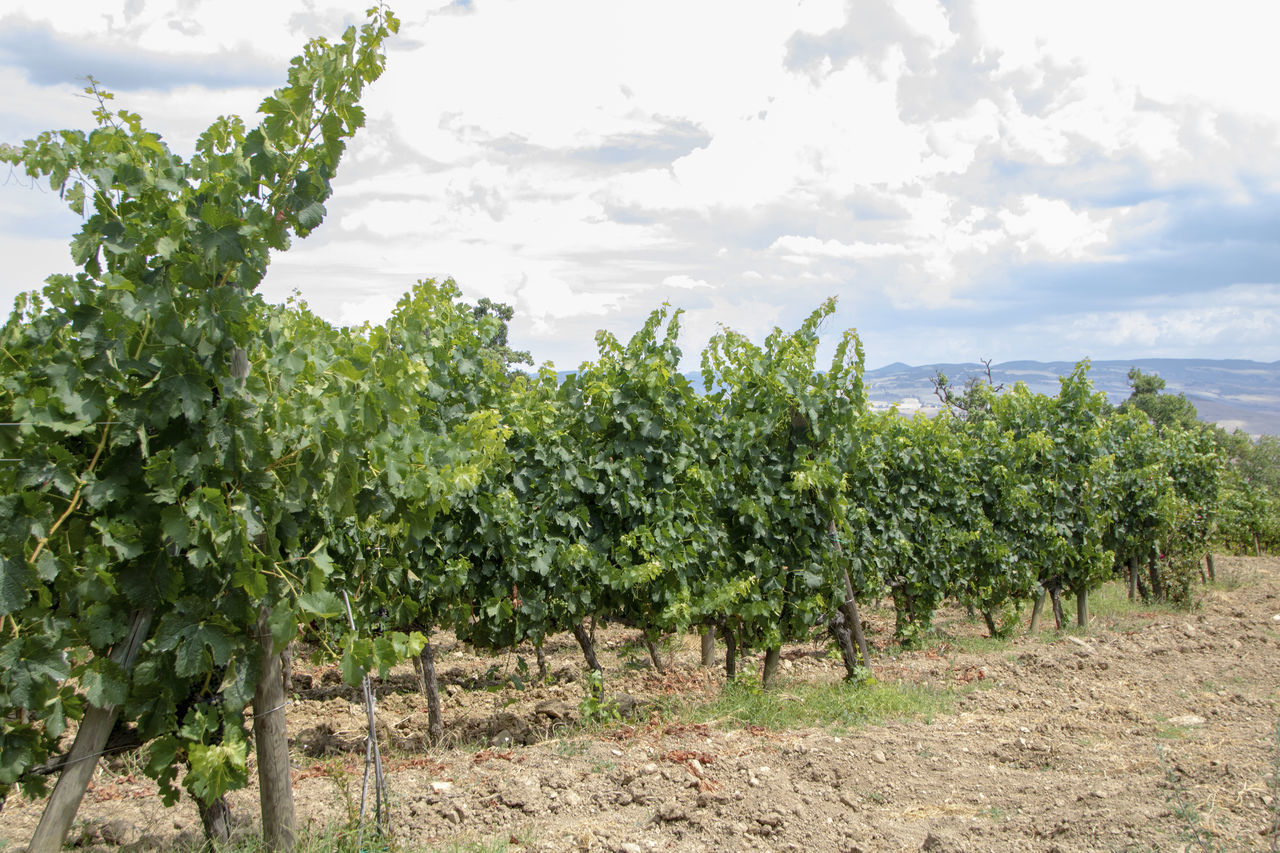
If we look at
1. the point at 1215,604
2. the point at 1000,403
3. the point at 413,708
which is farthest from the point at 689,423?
the point at 1215,604

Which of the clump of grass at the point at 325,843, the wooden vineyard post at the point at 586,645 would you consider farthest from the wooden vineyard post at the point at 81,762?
the wooden vineyard post at the point at 586,645

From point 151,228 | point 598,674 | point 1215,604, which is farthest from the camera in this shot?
point 1215,604

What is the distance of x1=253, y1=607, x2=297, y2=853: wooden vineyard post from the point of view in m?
3.63

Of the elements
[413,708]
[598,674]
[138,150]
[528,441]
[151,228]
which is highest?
[138,150]

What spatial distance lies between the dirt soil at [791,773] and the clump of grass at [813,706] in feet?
0.59

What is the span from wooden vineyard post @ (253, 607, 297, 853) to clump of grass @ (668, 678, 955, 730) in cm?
399

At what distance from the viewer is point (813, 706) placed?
7.45 meters

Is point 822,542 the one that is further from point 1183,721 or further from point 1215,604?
point 1215,604

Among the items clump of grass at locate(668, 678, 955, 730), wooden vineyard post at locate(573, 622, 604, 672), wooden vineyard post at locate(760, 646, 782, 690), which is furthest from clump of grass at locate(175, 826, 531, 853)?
wooden vineyard post at locate(760, 646, 782, 690)

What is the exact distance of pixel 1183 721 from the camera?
7258 millimetres

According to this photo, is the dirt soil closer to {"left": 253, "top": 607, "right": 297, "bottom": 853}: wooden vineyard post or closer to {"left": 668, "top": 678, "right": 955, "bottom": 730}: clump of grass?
{"left": 668, "top": 678, "right": 955, "bottom": 730}: clump of grass

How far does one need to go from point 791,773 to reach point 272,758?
321 cm

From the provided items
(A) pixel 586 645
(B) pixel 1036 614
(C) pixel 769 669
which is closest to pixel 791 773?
(A) pixel 586 645

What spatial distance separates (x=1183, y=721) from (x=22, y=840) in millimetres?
8350
